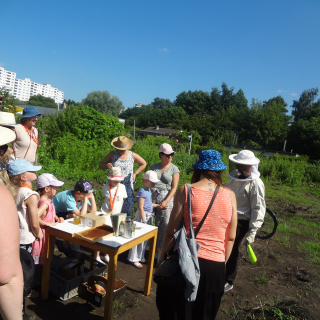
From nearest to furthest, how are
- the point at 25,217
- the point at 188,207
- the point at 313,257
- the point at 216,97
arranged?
the point at 188,207 → the point at 25,217 → the point at 313,257 → the point at 216,97

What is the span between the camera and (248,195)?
3430 millimetres

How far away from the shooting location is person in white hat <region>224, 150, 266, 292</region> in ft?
11.0

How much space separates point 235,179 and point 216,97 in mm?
72378

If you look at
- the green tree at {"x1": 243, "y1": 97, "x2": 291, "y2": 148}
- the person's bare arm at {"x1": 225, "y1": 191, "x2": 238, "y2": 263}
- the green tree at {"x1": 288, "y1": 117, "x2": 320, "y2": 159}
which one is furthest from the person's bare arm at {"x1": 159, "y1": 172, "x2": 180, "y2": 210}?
the green tree at {"x1": 243, "y1": 97, "x2": 291, "y2": 148}

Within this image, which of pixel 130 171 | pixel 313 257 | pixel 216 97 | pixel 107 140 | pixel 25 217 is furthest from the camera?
pixel 216 97

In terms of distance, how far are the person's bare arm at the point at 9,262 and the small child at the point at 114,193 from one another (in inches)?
104

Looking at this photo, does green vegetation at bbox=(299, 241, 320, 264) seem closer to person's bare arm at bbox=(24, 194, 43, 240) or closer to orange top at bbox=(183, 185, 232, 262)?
orange top at bbox=(183, 185, 232, 262)

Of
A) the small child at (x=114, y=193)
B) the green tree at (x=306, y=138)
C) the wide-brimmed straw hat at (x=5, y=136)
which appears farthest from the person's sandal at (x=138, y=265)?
the green tree at (x=306, y=138)

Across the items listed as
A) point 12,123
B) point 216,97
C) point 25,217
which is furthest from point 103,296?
point 216,97

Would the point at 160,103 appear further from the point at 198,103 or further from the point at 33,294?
the point at 33,294

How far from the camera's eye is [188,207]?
2.05m

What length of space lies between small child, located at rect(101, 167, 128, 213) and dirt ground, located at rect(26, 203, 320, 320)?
0.92m

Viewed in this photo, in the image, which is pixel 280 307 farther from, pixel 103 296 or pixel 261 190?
pixel 103 296

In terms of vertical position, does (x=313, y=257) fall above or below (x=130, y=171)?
below
